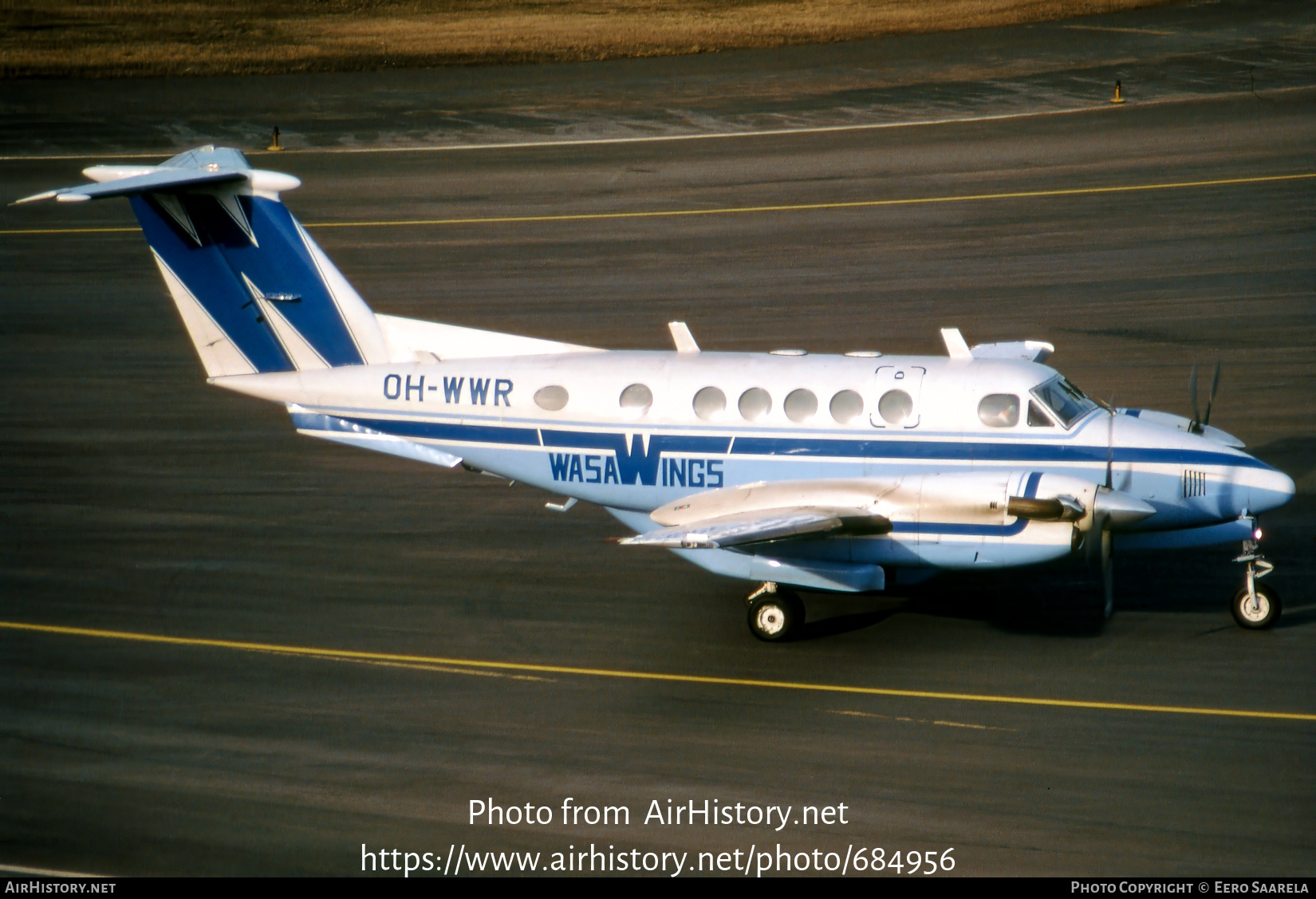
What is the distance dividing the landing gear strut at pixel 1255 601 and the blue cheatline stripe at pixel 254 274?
36.2ft

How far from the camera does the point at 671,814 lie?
42.2 ft

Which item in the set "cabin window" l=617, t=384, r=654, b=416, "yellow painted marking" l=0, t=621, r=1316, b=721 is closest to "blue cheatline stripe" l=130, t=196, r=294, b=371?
"yellow painted marking" l=0, t=621, r=1316, b=721

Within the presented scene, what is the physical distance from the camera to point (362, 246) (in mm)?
31781

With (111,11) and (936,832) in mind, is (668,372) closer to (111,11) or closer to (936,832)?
(936,832)

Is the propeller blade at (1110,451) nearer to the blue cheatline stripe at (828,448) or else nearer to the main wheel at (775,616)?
the blue cheatline stripe at (828,448)

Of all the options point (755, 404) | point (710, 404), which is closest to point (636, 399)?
point (710, 404)

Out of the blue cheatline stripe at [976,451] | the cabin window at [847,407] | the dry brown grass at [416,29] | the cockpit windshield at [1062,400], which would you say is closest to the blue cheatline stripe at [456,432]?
the blue cheatline stripe at [976,451]

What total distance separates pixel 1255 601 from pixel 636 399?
747cm

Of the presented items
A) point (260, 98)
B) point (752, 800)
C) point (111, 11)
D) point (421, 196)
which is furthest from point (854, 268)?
point (111, 11)

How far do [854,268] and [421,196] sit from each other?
464 inches

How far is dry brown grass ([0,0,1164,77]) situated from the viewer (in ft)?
151

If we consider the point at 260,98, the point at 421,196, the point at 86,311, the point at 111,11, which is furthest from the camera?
the point at 111,11

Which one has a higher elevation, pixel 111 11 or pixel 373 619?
pixel 111 11

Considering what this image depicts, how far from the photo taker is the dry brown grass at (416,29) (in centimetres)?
4603
